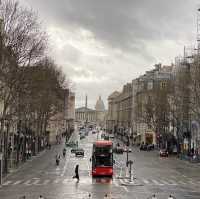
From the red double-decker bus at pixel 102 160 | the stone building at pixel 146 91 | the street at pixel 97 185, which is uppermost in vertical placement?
the stone building at pixel 146 91

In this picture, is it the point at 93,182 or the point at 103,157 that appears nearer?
the point at 93,182

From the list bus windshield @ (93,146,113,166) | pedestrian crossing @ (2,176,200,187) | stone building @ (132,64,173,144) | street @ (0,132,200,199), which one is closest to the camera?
street @ (0,132,200,199)

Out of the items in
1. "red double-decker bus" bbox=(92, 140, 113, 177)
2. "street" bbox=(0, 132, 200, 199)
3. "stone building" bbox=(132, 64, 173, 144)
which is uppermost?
"stone building" bbox=(132, 64, 173, 144)

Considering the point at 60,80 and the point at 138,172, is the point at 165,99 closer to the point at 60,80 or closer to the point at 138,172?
the point at 60,80

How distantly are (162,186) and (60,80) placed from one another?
6188 cm

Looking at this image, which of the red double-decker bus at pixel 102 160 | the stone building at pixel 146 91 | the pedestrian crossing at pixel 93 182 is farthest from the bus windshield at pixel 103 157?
the stone building at pixel 146 91

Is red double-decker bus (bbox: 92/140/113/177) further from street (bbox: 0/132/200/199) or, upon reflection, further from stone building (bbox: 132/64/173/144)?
stone building (bbox: 132/64/173/144)

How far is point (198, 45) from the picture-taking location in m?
101

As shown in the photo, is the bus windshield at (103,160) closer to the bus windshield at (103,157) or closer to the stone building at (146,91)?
the bus windshield at (103,157)

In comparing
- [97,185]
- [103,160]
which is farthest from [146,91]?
[97,185]

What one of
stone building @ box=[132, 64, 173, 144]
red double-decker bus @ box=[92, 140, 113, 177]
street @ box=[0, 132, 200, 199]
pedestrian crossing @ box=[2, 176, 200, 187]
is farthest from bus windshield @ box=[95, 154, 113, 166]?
stone building @ box=[132, 64, 173, 144]

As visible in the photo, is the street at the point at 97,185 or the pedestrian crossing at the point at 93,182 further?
the pedestrian crossing at the point at 93,182

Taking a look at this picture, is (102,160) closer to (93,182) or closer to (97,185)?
(93,182)

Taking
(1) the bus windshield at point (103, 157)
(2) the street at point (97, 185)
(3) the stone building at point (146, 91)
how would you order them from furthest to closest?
(3) the stone building at point (146, 91) → (1) the bus windshield at point (103, 157) → (2) the street at point (97, 185)
